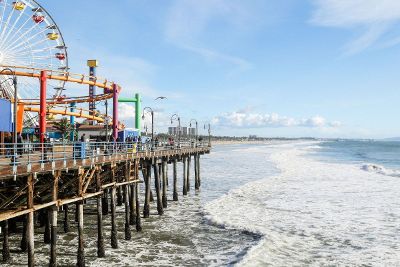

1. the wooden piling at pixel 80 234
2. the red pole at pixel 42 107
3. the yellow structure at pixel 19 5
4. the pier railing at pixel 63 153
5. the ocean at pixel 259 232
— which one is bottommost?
the ocean at pixel 259 232

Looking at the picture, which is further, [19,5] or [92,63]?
[92,63]

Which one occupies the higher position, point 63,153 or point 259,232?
point 63,153

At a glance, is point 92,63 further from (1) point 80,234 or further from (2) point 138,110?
(1) point 80,234

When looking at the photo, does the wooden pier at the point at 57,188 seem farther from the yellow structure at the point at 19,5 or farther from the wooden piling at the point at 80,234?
the yellow structure at the point at 19,5

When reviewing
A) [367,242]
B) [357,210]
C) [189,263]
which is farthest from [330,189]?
[189,263]

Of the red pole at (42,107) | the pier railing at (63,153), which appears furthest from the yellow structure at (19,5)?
the pier railing at (63,153)

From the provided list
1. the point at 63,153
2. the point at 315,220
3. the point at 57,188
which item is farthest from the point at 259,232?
the point at 57,188

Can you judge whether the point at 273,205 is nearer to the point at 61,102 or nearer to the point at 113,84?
the point at 113,84

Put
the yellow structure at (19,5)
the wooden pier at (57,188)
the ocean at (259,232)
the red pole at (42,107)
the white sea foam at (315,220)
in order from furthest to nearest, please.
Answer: the yellow structure at (19,5) → the red pole at (42,107) → the white sea foam at (315,220) → the ocean at (259,232) → the wooden pier at (57,188)

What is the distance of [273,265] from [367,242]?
21.2 feet

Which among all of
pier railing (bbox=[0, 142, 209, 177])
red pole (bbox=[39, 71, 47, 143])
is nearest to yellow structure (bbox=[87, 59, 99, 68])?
pier railing (bbox=[0, 142, 209, 177])

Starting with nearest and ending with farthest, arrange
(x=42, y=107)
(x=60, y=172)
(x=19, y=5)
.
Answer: (x=60, y=172) → (x=42, y=107) → (x=19, y=5)

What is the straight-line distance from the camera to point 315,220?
2484 cm

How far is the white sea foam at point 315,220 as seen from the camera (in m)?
18.0
